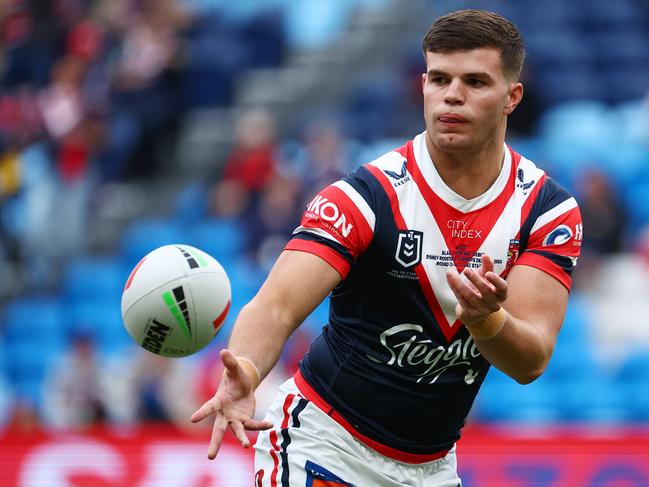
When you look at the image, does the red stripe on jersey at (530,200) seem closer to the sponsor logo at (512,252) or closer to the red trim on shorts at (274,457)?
the sponsor logo at (512,252)

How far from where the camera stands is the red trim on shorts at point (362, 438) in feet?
16.3

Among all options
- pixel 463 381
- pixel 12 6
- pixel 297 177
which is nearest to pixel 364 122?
pixel 297 177

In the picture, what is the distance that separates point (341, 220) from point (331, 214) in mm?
46

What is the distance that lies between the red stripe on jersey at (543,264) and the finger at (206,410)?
4.75 ft

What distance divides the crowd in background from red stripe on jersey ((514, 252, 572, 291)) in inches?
246

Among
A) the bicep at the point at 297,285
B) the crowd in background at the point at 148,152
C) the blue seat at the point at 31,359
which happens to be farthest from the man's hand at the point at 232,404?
the blue seat at the point at 31,359

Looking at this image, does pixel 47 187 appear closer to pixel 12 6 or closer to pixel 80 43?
pixel 80 43

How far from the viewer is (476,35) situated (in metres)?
4.78

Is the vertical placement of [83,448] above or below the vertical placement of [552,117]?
below

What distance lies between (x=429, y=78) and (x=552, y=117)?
30.1 ft

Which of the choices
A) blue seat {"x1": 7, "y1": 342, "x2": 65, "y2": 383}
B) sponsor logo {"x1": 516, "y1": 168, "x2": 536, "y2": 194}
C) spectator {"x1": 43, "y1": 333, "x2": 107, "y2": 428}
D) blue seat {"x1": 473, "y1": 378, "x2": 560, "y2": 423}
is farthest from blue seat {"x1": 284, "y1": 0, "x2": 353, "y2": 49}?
sponsor logo {"x1": 516, "y1": 168, "x2": 536, "y2": 194}

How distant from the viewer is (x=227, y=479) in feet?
29.8

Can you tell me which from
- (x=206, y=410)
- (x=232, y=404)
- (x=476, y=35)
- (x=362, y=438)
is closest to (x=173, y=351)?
(x=362, y=438)

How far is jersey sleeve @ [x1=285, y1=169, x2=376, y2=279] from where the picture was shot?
4.67m
